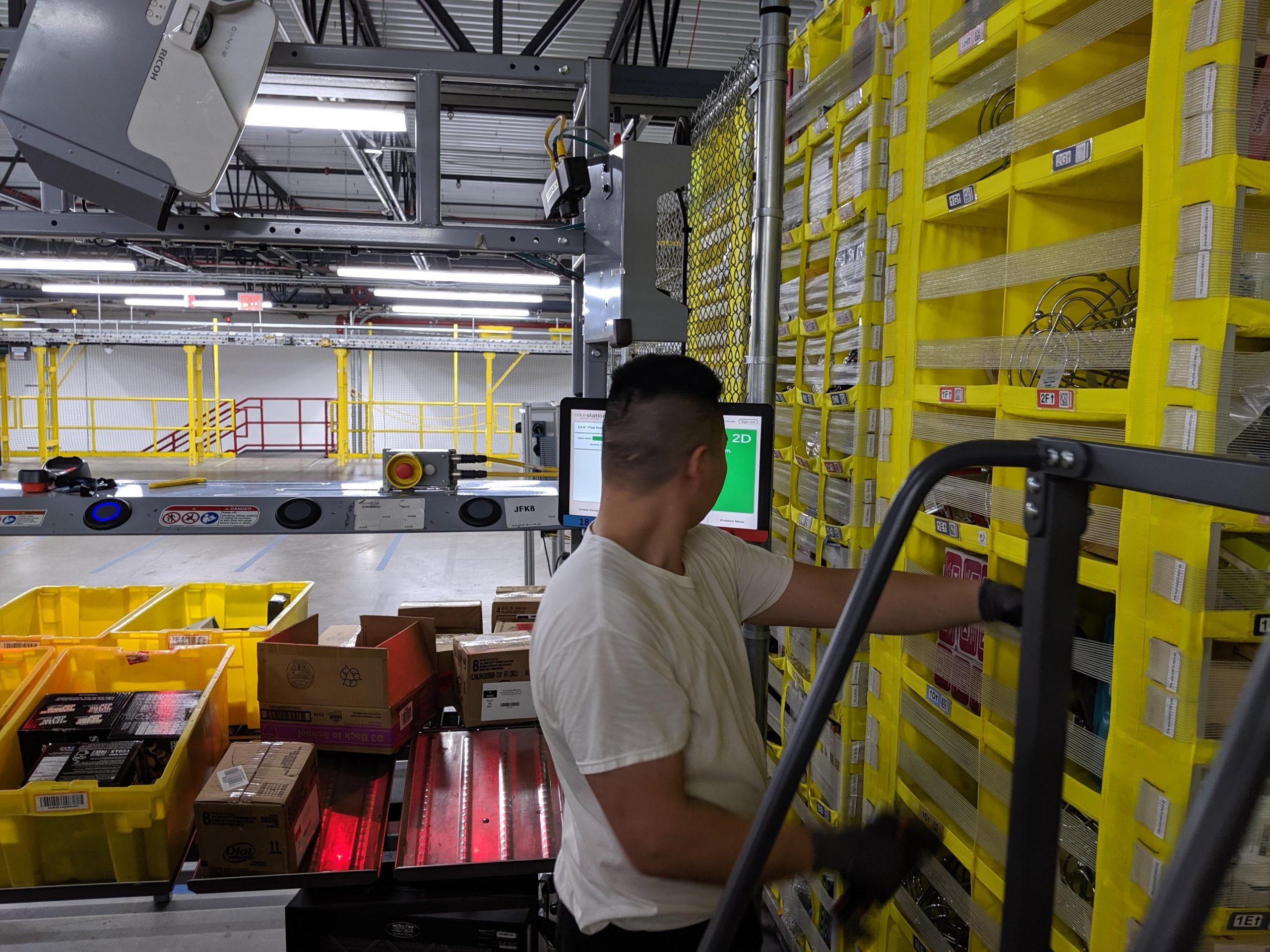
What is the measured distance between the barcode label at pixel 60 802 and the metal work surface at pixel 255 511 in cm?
116

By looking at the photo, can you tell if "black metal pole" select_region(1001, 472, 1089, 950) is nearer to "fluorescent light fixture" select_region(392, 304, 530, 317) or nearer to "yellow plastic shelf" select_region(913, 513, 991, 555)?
"yellow plastic shelf" select_region(913, 513, 991, 555)

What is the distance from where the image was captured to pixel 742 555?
6.49 feet

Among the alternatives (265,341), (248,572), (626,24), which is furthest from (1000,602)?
(265,341)

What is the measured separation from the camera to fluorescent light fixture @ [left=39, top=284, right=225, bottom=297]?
1541cm

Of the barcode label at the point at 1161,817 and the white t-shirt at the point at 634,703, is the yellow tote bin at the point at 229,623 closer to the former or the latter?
the white t-shirt at the point at 634,703

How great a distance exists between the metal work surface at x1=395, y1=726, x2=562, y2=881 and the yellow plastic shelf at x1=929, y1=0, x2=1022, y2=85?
99.4 inches

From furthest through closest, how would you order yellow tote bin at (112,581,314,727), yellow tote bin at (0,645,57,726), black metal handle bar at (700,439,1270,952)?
yellow tote bin at (112,581,314,727) → yellow tote bin at (0,645,57,726) → black metal handle bar at (700,439,1270,952)

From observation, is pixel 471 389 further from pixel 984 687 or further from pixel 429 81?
pixel 984 687

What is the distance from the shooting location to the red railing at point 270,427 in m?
25.1

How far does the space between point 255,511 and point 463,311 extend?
16334 mm

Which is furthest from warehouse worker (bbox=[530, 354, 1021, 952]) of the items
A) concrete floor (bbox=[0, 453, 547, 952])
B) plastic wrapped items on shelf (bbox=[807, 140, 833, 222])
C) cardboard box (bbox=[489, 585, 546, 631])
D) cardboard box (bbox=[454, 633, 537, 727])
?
concrete floor (bbox=[0, 453, 547, 952])

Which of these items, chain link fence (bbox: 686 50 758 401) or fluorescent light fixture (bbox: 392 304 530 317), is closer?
chain link fence (bbox: 686 50 758 401)

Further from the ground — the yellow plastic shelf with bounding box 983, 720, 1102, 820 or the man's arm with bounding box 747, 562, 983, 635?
the man's arm with bounding box 747, 562, 983, 635

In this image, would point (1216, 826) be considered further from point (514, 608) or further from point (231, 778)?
point (514, 608)
